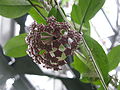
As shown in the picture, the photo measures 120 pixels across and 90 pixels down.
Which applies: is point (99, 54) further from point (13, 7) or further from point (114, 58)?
point (13, 7)

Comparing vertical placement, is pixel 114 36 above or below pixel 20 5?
below

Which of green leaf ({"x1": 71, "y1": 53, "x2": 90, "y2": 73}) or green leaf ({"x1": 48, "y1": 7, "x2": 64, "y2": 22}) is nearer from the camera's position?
green leaf ({"x1": 48, "y1": 7, "x2": 64, "y2": 22})

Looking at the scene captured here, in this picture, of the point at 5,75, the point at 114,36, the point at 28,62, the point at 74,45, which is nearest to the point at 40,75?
the point at 28,62

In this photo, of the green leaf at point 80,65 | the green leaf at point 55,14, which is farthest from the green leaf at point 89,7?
the green leaf at point 80,65

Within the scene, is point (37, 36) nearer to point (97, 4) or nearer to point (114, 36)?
point (97, 4)

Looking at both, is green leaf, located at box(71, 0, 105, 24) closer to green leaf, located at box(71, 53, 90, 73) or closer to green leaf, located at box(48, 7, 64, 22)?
green leaf, located at box(48, 7, 64, 22)

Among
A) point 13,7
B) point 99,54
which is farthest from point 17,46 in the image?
point 99,54

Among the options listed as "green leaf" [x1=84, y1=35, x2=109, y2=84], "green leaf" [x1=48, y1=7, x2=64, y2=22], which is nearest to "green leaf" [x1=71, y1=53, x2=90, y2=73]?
"green leaf" [x1=84, y1=35, x2=109, y2=84]
